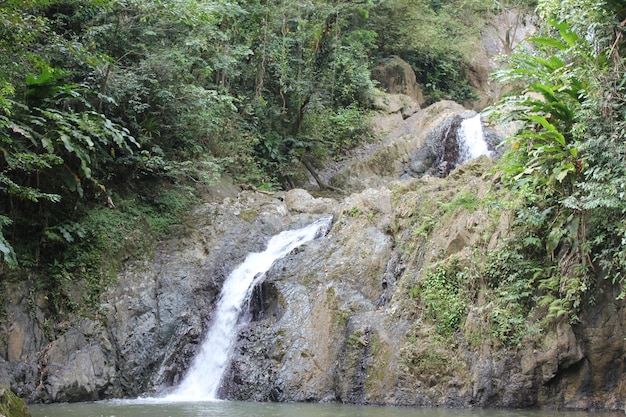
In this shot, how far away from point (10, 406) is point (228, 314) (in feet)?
18.6

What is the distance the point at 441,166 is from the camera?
18719mm

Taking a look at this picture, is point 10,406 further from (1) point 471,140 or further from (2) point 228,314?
(1) point 471,140

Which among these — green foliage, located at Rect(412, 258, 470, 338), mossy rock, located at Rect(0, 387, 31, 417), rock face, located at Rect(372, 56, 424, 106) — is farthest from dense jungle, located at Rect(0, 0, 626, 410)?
rock face, located at Rect(372, 56, 424, 106)

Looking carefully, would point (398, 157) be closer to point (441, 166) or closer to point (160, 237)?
point (441, 166)

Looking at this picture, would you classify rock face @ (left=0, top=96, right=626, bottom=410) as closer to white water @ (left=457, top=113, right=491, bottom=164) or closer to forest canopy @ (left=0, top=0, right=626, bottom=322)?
forest canopy @ (left=0, top=0, right=626, bottom=322)

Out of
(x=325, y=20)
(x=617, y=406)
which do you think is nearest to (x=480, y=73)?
(x=325, y=20)

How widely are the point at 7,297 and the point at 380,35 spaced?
18.7 m

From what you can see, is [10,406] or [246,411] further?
[246,411]

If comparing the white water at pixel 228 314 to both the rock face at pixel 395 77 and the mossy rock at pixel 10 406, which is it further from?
the rock face at pixel 395 77

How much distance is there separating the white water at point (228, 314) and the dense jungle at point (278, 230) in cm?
27

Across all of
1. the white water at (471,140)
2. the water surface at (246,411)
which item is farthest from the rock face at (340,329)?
the white water at (471,140)

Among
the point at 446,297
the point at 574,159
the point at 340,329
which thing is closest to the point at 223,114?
the point at 340,329

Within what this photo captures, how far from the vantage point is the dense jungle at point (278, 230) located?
8289 millimetres

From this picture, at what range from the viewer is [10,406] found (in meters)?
6.18
